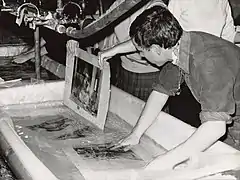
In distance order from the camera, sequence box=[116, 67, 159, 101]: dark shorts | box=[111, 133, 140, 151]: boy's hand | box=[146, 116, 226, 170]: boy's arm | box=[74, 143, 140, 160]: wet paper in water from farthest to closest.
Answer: box=[116, 67, 159, 101]: dark shorts
box=[111, 133, 140, 151]: boy's hand
box=[74, 143, 140, 160]: wet paper in water
box=[146, 116, 226, 170]: boy's arm

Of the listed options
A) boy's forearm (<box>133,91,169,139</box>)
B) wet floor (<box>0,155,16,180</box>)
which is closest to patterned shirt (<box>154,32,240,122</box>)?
boy's forearm (<box>133,91,169,139</box>)

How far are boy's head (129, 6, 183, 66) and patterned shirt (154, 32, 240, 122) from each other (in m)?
0.05

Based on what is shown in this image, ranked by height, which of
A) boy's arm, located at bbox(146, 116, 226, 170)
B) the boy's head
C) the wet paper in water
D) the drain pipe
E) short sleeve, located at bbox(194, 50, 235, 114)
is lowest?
the wet paper in water

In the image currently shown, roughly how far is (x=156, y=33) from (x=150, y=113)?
0.44m

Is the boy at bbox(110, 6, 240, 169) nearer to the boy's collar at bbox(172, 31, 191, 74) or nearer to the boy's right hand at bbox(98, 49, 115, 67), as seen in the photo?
the boy's collar at bbox(172, 31, 191, 74)

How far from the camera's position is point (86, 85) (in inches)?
80.7

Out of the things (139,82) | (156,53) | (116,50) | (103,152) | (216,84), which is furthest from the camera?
(139,82)

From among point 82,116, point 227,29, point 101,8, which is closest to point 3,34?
point 101,8

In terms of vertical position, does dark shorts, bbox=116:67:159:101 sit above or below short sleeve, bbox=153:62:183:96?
below

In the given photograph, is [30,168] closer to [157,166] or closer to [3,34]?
[157,166]

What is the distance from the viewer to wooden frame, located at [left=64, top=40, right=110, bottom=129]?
1.93 metres

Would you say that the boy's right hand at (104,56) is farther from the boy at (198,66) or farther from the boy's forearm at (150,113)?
the boy at (198,66)

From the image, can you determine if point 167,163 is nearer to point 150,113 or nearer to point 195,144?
point 195,144

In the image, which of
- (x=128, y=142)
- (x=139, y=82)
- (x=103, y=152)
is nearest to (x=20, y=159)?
(x=103, y=152)
